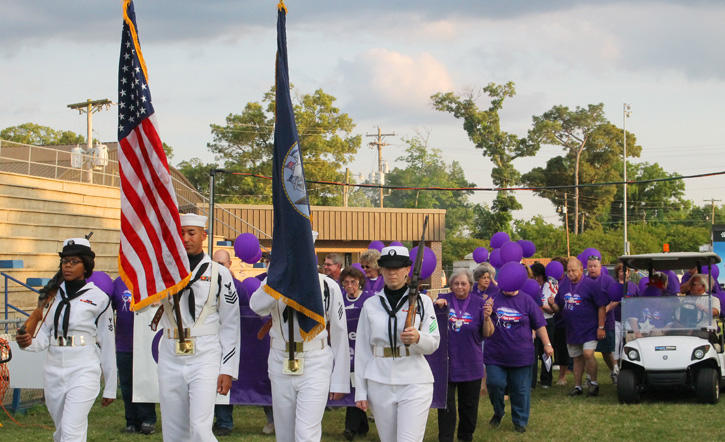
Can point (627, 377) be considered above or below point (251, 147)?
below

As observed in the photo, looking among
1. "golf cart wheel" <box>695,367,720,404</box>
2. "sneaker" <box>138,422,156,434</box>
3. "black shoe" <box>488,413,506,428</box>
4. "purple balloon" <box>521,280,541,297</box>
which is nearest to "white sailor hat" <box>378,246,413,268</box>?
"black shoe" <box>488,413,506,428</box>

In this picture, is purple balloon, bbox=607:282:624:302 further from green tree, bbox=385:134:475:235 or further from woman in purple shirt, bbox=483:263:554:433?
A: green tree, bbox=385:134:475:235

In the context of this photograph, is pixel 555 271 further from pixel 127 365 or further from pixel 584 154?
pixel 584 154

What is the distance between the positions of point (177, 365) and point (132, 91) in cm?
210

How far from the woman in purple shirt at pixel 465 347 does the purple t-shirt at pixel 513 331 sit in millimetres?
631

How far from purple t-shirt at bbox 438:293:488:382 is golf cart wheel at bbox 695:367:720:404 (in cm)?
365

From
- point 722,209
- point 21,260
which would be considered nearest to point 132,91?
point 21,260

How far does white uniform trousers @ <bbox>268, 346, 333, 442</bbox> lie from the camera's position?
5977 millimetres

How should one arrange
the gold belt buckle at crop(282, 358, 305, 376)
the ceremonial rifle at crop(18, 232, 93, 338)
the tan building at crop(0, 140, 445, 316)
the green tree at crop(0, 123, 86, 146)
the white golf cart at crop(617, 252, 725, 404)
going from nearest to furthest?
the gold belt buckle at crop(282, 358, 305, 376) < the ceremonial rifle at crop(18, 232, 93, 338) < the white golf cart at crop(617, 252, 725, 404) < the tan building at crop(0, 140, 445, 316) < the green tree at crop(0, 123, 86, 146)

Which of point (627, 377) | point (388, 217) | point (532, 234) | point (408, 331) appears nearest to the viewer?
point (408, 331)

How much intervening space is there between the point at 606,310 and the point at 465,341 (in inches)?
163

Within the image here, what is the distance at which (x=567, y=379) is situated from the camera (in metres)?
14.6

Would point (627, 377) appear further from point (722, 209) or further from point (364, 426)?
point (722, 209)

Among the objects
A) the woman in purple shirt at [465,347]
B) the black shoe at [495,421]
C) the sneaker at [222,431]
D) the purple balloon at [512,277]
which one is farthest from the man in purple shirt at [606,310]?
the sneaker at [222,431]
